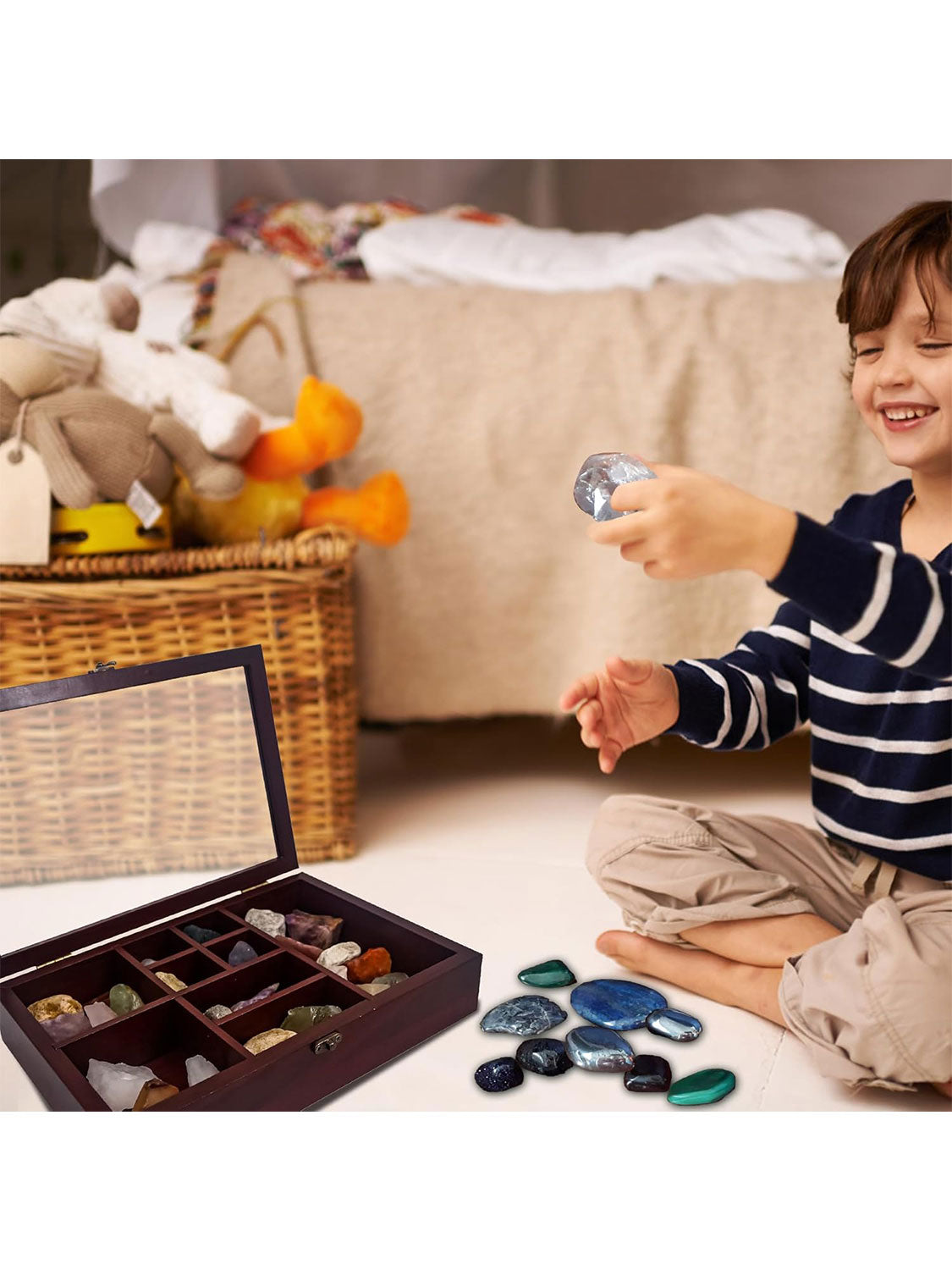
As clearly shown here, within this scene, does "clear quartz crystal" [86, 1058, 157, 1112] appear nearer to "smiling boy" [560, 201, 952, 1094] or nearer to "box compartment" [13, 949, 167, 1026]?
"box compartment" [13, 949, 167, 1026]

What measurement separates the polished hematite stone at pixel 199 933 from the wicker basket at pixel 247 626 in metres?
0.15

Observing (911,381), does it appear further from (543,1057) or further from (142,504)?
(142,504)

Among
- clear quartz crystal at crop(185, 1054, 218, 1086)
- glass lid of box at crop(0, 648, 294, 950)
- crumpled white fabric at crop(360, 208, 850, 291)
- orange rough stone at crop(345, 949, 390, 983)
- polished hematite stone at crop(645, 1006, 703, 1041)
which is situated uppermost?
crumpled white fabric at crop(360, 208, 850, 291)

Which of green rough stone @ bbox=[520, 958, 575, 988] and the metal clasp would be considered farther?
green rough stone @ bbox=[520, 958, 575, 988]

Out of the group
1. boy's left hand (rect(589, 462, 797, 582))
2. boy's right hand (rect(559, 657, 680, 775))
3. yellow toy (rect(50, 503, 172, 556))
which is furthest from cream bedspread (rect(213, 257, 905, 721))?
boy's left hand (rect(589, 462, 797, 582))

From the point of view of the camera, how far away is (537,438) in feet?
3.23

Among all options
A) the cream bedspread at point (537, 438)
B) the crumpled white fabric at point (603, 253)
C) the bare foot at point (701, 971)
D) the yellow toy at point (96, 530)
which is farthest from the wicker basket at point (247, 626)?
the crumpled white fabric at point (603, 253)

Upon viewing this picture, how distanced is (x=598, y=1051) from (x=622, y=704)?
0.20 metres

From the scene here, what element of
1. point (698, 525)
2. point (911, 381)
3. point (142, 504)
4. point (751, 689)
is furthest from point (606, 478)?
point (142, 504)

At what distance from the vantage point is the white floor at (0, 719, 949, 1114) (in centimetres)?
51

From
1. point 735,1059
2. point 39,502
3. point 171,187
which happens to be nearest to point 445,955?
point 735,1059

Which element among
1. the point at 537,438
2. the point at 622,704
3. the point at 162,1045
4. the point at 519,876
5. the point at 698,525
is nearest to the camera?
the point at 698,525

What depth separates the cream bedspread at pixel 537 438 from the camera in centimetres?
Answer: 94
